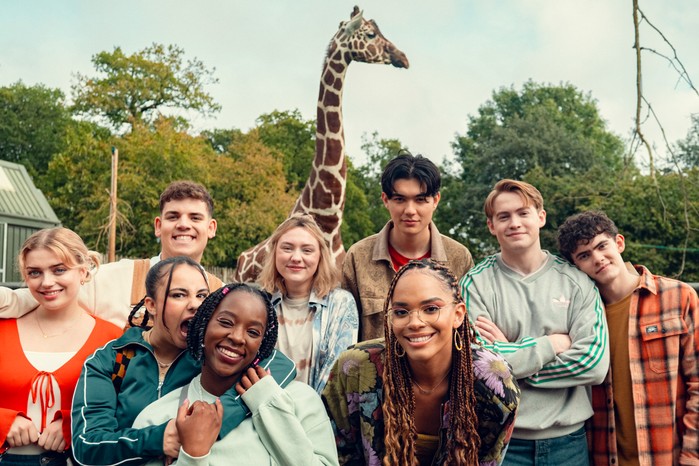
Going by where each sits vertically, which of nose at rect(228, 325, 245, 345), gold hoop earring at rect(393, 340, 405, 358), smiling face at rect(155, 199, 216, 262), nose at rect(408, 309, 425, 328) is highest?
smiling face at rect(155, 199, 216, 262)

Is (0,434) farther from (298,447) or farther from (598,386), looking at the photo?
(598,386)

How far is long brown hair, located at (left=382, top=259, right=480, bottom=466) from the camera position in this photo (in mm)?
2752

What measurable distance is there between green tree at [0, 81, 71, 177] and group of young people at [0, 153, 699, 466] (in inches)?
1340

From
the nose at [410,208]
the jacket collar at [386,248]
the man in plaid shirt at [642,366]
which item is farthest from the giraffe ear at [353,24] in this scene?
the man in plaid shirt at [642,366]

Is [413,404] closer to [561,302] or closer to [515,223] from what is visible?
[561,302]

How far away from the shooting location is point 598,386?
3.35 metres

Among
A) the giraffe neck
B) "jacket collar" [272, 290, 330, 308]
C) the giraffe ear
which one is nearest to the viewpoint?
"jacket collar" [272, 290, 330, 308]

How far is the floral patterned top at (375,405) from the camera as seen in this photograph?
2.80m

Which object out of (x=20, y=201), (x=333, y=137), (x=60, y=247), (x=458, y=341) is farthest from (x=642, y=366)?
(x=20, y=201)

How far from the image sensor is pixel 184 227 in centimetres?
387

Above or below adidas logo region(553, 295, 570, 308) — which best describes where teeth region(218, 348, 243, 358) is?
below

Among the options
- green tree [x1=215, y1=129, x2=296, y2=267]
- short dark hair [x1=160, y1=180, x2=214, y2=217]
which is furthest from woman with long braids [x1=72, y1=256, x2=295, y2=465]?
green tree [x1=215, y1=129, x2=296, y2=267]

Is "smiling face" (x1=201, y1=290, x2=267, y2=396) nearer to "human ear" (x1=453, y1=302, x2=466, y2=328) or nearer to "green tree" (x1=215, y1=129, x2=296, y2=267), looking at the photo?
"human ear" (x1=453, y1=302, x2=466, y2=328)

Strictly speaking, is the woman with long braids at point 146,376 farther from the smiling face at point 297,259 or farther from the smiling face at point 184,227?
the smiling face at point 184,227
